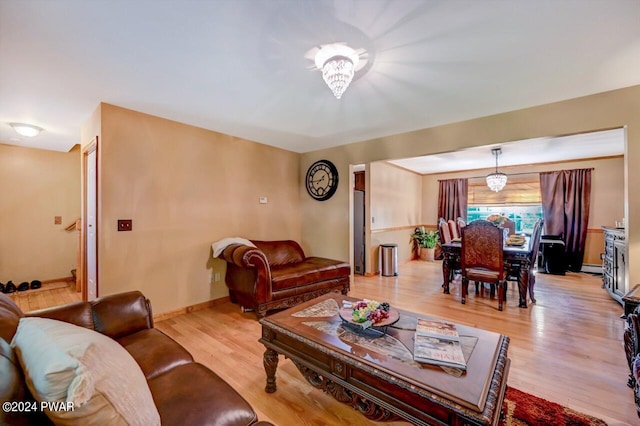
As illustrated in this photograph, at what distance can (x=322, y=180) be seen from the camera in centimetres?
462

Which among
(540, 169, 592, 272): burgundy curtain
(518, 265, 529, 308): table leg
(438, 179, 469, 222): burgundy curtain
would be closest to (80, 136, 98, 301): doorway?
(518, 265, 529, 308): table leg

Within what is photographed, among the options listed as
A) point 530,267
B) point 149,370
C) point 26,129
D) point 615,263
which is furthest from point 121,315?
point 615,263

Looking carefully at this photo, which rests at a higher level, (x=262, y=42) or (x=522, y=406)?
(x=262, y=42)

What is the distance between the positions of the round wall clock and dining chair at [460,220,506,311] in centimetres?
209

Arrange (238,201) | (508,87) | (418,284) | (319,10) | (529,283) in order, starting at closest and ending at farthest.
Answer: (319,10) < (508,87) < (529,283) < (238,201) < (418,284)

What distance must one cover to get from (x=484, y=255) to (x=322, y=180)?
263cm

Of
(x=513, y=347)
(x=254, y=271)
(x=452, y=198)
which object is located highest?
(x=452, y=198)

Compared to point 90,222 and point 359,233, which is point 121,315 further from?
point 359,233

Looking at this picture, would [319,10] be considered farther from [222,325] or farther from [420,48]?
[222,325]

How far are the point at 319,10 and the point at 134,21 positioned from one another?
111 centimetres

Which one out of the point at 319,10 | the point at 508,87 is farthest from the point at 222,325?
the point at 508,87

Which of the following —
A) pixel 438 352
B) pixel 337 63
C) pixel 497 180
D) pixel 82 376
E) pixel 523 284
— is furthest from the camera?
pixel 497 180

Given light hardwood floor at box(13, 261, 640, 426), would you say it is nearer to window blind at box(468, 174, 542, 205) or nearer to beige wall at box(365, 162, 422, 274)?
beige wall at box(365, 162, 422, 274)

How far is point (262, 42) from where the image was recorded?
5.87 feet
